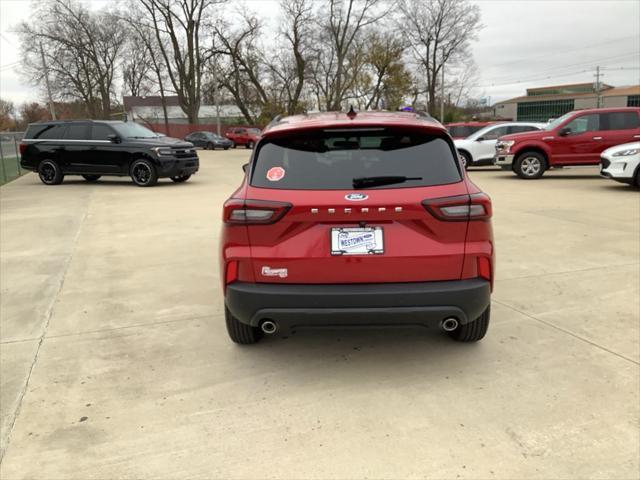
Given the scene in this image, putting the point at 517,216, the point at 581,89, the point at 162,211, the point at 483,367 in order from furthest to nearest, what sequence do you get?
the point at 581,89, the point at 162,211, the point at 517,216, the point at 483,367

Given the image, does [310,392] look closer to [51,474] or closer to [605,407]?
[51,474]

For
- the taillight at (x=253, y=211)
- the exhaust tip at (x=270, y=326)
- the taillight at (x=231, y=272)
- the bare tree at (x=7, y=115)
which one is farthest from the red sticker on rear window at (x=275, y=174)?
the bare tree at (x=7, y=115)

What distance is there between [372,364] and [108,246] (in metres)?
5.00

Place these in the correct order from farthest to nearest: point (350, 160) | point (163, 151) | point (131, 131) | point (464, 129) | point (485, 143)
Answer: point (464, 129), point (485, 143), point (131, 131), point (163, 151), point (350, 160)

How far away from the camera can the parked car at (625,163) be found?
36.8ft

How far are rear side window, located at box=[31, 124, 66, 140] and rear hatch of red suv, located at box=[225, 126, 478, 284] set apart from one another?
537 inches

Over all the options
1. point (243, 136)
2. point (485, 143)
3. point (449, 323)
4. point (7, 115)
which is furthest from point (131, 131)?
point (7, 115)

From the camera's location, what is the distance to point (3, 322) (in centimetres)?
449

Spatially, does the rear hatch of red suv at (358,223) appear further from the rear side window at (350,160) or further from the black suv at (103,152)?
the black suv at (103,152)

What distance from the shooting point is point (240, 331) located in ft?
12.3

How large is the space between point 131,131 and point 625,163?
1223 cm

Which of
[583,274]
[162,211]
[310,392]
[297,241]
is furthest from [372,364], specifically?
[162,211]

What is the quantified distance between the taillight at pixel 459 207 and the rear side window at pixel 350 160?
14 centimetres

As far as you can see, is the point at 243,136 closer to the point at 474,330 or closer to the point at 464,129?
the point at 464,129
